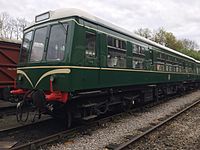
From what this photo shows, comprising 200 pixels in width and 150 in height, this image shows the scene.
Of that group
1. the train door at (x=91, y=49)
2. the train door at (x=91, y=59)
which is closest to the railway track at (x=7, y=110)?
the train door at (x=91, y=59)

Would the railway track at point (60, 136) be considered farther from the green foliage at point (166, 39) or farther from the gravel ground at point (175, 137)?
the green foliage at point (166, 39)

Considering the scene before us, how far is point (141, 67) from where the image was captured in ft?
35.1

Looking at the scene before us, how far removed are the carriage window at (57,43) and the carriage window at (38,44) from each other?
0.35 m

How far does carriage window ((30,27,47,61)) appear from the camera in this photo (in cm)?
729

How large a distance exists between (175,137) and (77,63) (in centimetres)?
337

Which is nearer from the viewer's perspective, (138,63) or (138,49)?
(138,63)

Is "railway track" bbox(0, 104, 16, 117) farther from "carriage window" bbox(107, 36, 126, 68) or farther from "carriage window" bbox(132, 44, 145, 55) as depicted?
A: "carriage window" bbox(132, 44, 145, 55)

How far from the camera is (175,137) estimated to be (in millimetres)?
6906

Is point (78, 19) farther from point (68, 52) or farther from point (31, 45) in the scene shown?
point (31, 45)

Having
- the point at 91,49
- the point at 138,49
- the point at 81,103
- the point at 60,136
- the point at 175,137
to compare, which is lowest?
the point at 175,137

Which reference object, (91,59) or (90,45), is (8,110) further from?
(90,45)

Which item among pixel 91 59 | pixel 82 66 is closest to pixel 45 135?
pixel 82 66

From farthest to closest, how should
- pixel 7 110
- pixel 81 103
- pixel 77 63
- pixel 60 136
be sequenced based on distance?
pixel 7 110 < pixel 81 103 < pixel 77 63 < pixel 60 136

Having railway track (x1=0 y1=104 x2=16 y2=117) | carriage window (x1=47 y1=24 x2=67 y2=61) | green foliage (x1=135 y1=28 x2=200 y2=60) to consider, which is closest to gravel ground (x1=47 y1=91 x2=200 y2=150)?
carriage window (x1=47 y1=24 x2=67 y2=61)
